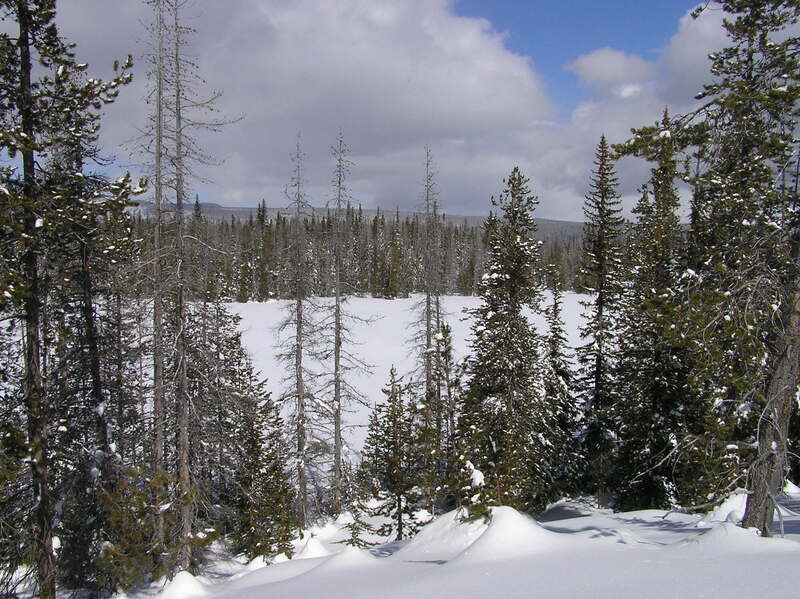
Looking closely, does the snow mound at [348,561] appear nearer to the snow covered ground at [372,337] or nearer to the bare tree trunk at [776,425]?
the bare tree trunk at [776,425]

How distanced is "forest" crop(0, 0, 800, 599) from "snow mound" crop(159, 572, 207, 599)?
5.22ft

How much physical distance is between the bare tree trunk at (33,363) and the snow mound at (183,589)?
6.00ft

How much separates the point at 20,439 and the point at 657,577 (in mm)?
9044

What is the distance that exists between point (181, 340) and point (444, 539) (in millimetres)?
7556

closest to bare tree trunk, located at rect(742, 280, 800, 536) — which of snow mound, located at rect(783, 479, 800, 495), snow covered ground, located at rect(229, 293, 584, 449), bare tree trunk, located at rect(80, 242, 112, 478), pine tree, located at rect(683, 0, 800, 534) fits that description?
pine tree, located at rect(683, 0, 800, 534)

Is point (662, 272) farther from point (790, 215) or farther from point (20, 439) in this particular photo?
point (20, 439)

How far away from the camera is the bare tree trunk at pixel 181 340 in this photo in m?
11.8

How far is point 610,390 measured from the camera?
64.9ft

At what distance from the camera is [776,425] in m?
6.30

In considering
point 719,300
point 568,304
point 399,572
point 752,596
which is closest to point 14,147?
point 399,572

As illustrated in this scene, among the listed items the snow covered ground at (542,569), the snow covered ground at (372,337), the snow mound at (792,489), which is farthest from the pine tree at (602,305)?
the snow covered ground at (372,337)

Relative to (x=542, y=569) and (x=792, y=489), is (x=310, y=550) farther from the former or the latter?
(x=792, y=489)

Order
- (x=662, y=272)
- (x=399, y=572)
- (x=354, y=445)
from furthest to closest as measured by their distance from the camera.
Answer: (x=354, y=445), (x=662, y=272), (x=399, y=572)

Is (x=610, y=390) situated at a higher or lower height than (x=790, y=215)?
lower
